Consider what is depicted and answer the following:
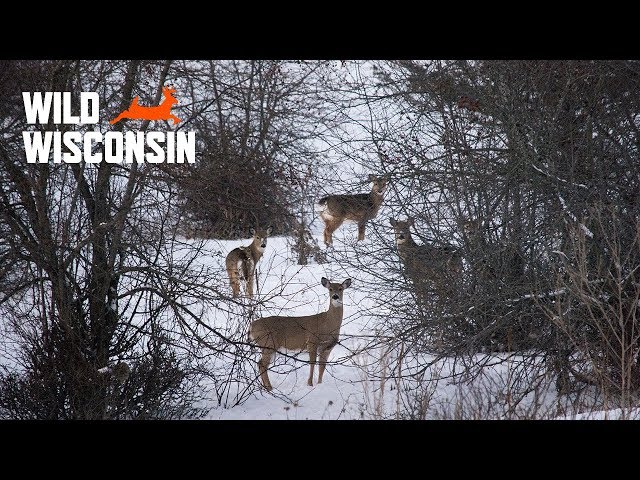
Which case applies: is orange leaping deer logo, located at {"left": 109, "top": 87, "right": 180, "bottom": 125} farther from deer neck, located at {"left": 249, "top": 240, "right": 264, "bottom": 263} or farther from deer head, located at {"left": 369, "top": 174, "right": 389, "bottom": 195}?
deer neck, located at {"left": 249, "top": 240, "right": 264, "bottom": 263}

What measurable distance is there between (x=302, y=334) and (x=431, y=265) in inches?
81.5

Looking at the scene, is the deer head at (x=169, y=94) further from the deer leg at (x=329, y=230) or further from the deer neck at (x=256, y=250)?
the deer leg at (x=329, y=230)

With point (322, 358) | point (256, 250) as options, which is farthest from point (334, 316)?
point (256, 250)

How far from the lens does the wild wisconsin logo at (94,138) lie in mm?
8305

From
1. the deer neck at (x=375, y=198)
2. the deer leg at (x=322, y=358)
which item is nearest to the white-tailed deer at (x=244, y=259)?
the deer neck at (x=375, y=198)

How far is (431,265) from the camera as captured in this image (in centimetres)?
918

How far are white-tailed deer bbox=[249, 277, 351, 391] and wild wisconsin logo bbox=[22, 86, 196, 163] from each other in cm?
249

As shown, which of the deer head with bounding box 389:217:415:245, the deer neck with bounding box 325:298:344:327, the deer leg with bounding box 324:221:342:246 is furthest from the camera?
the deer leg with bounding box 324:221:342:246

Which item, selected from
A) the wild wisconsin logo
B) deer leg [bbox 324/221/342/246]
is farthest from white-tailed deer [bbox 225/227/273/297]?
the wild wisconsin logo

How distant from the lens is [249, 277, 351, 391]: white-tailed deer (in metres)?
10.3

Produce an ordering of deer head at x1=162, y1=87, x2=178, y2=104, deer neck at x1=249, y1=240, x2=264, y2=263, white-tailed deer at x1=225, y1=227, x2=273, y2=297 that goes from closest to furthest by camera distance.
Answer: deer head at x1=162, y1=87, x2=178, y2=104, white-tailed deer at x1=225, y1=227, x2=273, y2=297, deer neck at x1=249, y1=240, x2=264, y2=263

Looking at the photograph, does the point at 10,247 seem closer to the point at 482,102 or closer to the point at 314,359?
the point at 314,359

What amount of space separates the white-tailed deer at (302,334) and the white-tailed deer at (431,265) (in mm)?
1142

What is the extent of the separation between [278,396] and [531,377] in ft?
9.15
